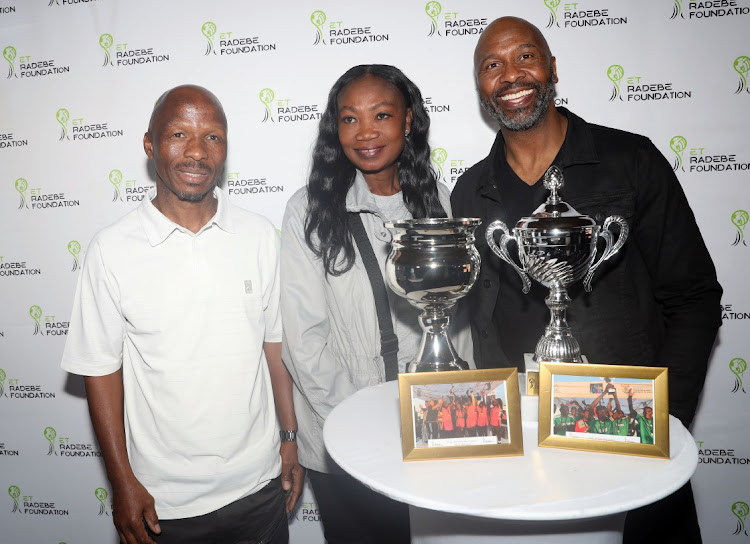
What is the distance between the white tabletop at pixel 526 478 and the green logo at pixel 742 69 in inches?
64.9

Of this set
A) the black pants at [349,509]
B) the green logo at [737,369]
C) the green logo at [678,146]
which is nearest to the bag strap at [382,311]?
the black pants at [349,509]

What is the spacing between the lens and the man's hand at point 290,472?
67.8 inches

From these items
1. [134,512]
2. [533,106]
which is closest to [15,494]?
[134,512]

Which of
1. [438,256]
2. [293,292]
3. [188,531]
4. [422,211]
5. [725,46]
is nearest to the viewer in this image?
[438,256]

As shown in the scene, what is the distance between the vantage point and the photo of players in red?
1.00 meters

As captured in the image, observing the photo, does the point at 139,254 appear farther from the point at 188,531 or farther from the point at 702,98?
the point at 702,98

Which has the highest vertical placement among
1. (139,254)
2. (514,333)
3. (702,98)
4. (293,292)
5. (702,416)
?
(702,98)

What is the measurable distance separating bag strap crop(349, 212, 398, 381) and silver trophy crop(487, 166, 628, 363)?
0.54 meters

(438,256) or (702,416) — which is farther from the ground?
(438,256)

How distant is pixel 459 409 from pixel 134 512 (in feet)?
3.50

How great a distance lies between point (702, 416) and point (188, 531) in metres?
2.08

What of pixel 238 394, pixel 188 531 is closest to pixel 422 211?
pixel 238 394

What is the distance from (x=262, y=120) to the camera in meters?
2.23

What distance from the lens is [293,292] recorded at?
163cm
